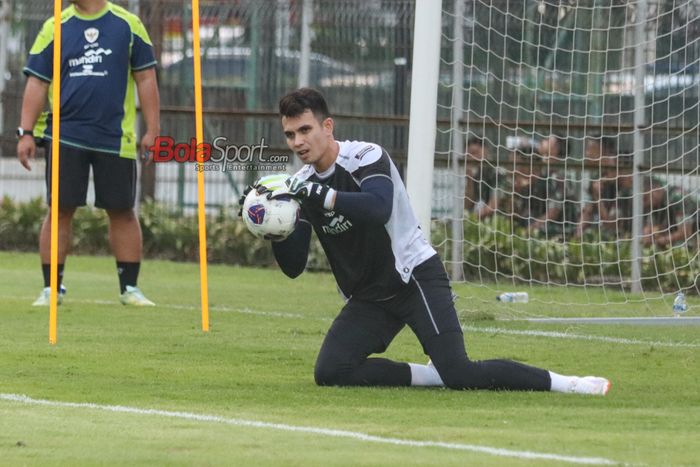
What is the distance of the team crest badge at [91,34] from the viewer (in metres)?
11.1

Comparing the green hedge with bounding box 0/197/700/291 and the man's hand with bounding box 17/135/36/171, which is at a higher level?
the man's hand with bounding box 17/135/36/171

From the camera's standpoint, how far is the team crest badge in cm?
1112

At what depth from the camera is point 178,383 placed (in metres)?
7.42

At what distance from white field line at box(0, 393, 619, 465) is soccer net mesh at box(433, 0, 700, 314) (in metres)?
7.52

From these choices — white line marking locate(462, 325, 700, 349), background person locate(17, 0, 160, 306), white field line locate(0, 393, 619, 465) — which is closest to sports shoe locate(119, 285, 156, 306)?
background person locate(17, 0, 160, 306)

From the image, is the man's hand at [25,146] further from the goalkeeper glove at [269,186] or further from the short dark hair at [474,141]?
the short dark hair at [474,141]

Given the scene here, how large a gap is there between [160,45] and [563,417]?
12882 mm

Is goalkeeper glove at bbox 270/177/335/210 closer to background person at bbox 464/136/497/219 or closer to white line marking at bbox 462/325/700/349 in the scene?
white line marking at bbox 462/325/700/349

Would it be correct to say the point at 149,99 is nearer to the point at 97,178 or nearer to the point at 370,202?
the point at 97,178

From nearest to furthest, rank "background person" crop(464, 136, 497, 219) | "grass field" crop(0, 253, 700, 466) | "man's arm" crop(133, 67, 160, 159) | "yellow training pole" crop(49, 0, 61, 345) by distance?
"grass field" crop(0, 253, 700, 466) → "yellow training pole" crop(49, 0, 61, 345) → "man's arm" crop(133, 67, 160, 159) → "background person" crop(464, 136, 497, 219)

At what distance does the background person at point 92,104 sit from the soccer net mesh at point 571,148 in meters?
3.55

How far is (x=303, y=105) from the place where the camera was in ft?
24.0

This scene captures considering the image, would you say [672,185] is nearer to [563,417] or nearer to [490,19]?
[490,19]

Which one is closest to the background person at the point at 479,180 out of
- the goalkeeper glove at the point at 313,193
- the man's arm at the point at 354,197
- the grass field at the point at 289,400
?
the grass field at the point at 289,400
